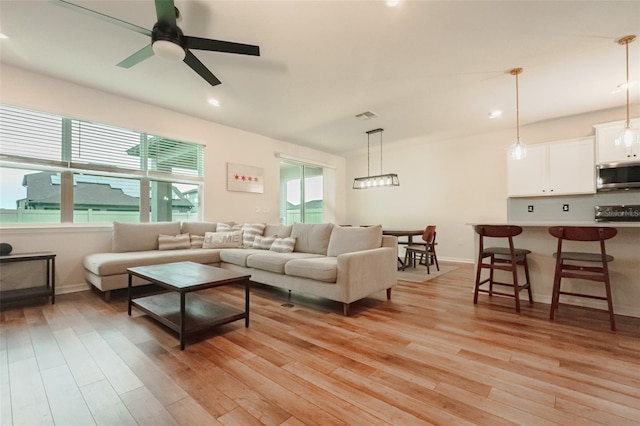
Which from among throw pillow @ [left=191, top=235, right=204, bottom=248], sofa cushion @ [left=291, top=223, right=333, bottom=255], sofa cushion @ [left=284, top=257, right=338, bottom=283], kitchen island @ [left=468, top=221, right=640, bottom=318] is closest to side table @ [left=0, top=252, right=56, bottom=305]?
throw pillow @ [left=191, top=235, right=204, bottom=248]

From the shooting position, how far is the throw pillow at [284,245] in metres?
4.08

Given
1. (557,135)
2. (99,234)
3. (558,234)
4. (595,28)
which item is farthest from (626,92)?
(99,234)

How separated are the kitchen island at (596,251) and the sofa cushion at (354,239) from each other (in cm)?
173

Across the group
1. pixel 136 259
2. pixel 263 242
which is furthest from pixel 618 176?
pixel 136 259

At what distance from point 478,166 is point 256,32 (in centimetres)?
517

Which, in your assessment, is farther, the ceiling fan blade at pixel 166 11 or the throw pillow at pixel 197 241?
the throw pillow at pixel 197 241

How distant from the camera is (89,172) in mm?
3910

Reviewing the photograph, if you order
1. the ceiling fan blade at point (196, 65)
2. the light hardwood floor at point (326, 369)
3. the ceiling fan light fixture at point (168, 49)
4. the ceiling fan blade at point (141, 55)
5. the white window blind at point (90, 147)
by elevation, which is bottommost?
the light hardwood floor at point (326, 369)

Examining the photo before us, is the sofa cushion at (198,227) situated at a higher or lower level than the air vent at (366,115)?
lower

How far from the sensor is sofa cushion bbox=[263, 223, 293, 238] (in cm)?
441

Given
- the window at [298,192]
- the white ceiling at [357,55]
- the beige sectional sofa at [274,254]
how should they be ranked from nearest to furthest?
the white ceiling at [357,55]
the beige sectional sofa at [274,254]
the window at [298,192]

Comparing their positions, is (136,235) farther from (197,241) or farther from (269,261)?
(269,261)

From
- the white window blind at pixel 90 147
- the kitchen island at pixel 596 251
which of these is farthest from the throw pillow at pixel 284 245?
the kitchen island at pixel 596 251

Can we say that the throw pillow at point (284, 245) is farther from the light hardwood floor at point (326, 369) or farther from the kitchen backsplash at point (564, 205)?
the kitchen backsplash at point (564, 205)
